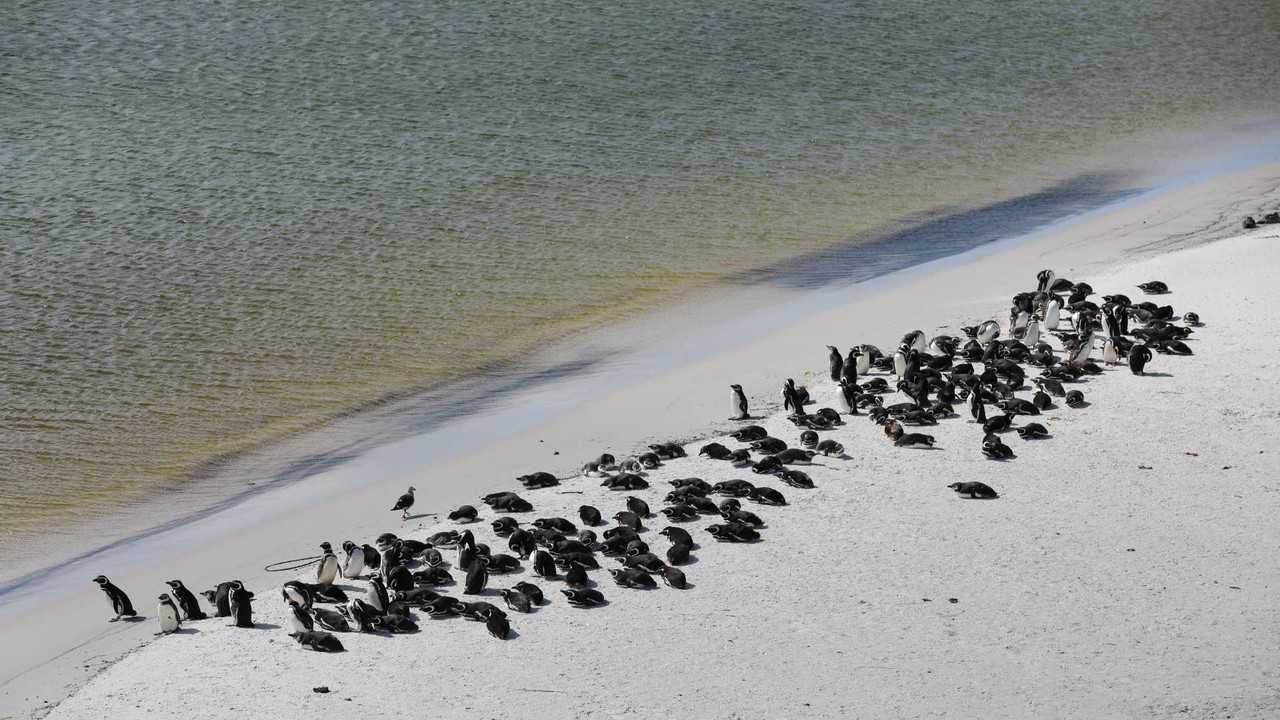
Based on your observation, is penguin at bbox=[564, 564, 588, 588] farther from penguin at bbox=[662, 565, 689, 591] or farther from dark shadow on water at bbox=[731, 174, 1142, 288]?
dark shadow on water at bbox=[731, 174, 1142, 288]

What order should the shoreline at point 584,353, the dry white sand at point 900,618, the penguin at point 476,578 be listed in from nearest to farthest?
the dry white sand at point 900,618
the penguin at point 476,578
the shoreline at point 584,353

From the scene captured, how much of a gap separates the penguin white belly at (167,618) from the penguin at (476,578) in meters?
2.01

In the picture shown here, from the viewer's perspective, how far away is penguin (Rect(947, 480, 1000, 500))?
1125cm

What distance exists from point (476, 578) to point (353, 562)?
107cm

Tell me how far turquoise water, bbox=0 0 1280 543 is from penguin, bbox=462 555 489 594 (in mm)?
4338

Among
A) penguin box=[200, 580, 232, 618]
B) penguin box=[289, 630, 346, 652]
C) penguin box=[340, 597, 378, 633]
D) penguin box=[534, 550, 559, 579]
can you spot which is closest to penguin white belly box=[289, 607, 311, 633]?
penguin box=[289, 630, 346, 652]

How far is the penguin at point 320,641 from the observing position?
9117mm

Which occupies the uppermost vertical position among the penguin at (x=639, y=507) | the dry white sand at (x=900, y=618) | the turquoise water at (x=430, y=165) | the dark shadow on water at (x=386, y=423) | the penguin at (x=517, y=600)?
the turquoise water at (x=430, y=165)

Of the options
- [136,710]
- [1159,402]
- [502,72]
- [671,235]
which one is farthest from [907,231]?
[136,710]

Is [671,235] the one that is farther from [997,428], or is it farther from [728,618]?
[728,618]

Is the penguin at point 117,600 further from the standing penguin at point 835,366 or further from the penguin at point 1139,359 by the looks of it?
the penguin at point 1139,359

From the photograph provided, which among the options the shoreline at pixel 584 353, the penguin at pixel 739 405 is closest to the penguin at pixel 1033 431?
the penguin at pixel 739 405

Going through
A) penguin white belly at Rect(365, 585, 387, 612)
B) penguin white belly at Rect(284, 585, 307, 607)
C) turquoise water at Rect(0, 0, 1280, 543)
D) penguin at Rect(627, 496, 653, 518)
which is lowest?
penguin at Rect(627, 496, 653, 518)

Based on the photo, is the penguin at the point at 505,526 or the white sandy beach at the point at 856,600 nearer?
the white sandy beach at the point at 856,600
